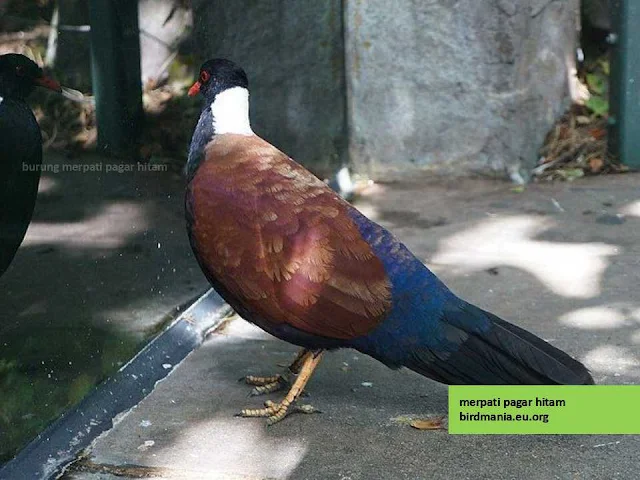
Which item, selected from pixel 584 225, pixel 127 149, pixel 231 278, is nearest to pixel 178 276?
pixel 127 149

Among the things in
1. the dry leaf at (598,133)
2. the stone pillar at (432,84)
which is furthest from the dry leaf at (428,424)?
the dry leaf at (598,133)

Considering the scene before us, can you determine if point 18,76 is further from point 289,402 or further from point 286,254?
point 289,402

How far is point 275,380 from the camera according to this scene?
12.2ft

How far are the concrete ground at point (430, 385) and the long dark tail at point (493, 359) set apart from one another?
0.75 ft

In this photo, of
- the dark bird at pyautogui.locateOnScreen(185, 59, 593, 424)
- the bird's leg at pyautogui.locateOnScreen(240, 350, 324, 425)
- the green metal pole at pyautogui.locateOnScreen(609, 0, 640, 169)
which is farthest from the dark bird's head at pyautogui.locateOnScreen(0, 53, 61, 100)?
the green metal pole at pyautogui.locateOnScreen(609, 0, 640, 169)

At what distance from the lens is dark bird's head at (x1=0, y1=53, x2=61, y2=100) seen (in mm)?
2965

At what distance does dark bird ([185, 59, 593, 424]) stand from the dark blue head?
342 mm

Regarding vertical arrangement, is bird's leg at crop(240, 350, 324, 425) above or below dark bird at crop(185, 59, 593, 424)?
below

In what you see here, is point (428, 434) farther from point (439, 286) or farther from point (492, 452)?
point (439, 286)

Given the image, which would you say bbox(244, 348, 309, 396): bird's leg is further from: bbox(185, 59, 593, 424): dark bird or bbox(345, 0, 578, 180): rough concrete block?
bbox(345, 0, 578, 180): rough concrete block

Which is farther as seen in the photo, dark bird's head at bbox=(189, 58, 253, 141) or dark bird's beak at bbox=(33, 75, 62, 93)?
dark bird's head at bbox=(189, 58, 253, 141)

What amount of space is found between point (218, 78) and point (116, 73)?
37cm

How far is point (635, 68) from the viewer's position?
617cm

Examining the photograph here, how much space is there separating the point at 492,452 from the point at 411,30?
344cm
